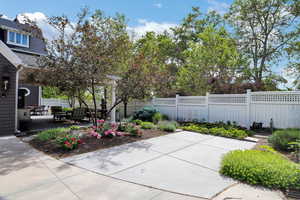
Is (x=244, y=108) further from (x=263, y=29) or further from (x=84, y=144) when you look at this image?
(x=263, y=29)

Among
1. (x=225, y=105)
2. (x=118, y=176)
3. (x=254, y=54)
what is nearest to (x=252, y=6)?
(x=254, y=54)

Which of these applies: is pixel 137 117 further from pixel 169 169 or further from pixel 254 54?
pixel 254 54

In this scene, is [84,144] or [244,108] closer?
[84,144]

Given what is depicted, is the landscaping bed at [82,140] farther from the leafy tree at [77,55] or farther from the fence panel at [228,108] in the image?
the fence panel at [228,108]

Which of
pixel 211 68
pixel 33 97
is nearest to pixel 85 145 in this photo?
pixel 211 68

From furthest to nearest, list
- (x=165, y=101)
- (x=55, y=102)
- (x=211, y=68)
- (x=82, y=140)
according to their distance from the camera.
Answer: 1. (x=55, y=102)
2. (x=165, y=101)
3. (x=211, y=68)
4. (x=82, y=140)

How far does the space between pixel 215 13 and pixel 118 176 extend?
793 inches

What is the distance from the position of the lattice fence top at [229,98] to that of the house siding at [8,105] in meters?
9.54

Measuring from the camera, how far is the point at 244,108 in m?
8.28

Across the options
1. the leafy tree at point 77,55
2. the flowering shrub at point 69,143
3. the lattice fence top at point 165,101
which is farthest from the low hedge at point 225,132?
the flowering shrub at point 69,143

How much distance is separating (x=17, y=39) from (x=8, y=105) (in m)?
10.8

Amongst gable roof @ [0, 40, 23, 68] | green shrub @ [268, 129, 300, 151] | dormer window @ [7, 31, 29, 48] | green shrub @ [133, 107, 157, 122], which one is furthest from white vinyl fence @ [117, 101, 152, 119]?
dormer window @ [7, 31, 29, 48]

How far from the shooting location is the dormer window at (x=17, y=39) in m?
13.4

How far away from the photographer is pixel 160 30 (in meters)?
19.2
